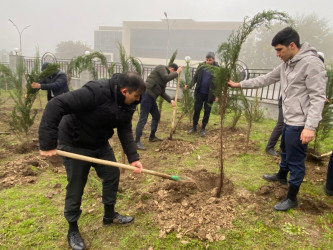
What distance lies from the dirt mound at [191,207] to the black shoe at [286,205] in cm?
54

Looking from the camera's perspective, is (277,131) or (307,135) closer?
(307,135)

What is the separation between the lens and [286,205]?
303cm

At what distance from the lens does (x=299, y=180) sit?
9.48ft

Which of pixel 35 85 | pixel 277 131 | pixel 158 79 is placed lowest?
pixel 277 131

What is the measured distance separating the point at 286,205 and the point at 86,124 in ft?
8.39

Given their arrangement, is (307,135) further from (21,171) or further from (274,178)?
(21,171)

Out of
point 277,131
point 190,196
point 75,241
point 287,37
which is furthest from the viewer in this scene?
point 277,131

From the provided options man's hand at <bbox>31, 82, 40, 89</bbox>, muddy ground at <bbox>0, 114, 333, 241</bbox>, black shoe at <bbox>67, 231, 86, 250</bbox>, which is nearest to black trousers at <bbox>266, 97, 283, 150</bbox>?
muddy ground at <bbox>0, 114, 333, 241</bbox>

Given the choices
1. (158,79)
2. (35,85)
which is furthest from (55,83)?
(158,79)

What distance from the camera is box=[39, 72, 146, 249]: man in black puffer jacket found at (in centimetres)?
210

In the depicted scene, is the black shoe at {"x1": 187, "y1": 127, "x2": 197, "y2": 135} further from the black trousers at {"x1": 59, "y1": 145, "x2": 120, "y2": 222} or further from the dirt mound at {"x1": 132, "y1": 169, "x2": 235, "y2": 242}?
the black trousers at {"x1": 59, "y1": 145, "x2": 120, "y2": 222}

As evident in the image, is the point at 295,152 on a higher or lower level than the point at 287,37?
lower

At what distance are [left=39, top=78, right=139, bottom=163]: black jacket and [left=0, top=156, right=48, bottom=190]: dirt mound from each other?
6.90ft

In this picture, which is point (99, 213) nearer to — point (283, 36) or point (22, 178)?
point (22, 178)
